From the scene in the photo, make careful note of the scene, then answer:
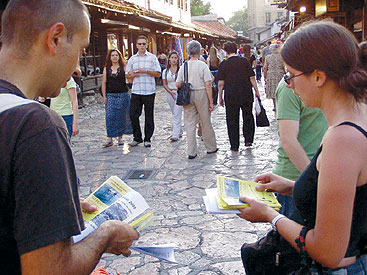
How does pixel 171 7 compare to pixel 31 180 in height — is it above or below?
above

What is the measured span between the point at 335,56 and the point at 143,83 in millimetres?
6918

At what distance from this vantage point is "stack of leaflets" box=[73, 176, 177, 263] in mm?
1762

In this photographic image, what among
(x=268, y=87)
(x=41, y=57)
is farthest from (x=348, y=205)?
(x=268, y=87)

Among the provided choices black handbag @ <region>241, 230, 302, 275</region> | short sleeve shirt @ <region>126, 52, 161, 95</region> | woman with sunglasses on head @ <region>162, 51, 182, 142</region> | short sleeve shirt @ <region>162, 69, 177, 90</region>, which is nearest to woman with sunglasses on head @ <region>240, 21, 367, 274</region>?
black handbag @ <region>241, 230, 302, 275</region>

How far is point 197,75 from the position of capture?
7.44 m

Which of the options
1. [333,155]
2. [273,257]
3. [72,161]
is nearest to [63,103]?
[273,257]

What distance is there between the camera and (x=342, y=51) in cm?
162

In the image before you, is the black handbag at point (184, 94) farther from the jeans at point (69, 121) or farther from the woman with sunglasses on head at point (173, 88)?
the jeans at point (69, 121)

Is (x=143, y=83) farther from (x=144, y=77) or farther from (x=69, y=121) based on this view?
(x=69, y=121)

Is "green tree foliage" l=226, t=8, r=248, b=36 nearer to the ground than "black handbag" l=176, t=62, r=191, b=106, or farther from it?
farther from it

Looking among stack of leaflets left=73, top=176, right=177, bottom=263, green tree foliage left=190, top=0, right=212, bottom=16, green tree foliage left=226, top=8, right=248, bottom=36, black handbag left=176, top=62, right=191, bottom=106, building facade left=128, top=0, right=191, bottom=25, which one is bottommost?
stack of leaflets left=73, top=176, right=177, bottom=263

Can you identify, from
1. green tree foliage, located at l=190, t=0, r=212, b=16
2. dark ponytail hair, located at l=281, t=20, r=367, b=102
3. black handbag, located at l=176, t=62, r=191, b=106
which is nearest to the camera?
dark ponytail hair, located at l=281, t=20, r=367, b=102

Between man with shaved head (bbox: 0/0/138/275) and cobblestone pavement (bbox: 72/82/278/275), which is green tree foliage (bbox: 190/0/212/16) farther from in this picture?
man with shaved head (bbox: 0/0/138/275)

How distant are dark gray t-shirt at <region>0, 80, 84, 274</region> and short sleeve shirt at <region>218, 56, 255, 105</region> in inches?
260
